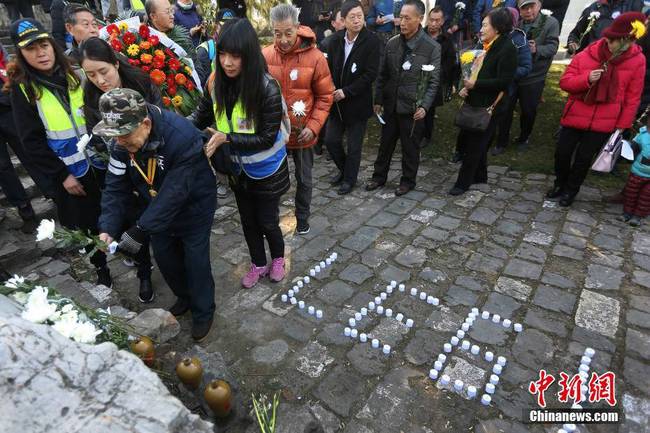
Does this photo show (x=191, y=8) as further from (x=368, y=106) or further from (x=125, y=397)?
(x=125, y=397)

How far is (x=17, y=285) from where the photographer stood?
2320 mm

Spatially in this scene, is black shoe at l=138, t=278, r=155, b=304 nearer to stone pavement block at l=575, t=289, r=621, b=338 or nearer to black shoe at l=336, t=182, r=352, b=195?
black shoe at l=336, t=182, r=352, b=195

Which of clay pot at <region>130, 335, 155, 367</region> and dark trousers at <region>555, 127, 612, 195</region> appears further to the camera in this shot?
dark trousers at <region>555, 127, 612, 195</region>

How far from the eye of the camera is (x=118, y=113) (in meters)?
2.58

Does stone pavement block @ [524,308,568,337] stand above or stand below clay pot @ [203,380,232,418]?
below

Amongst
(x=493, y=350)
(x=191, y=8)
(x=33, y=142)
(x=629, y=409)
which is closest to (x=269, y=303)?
(x=493, y=350)

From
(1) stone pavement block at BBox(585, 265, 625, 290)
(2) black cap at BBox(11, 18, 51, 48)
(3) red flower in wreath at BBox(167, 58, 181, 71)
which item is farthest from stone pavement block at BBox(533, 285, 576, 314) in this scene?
(2) black cap at BBox(11, 18, 51, 48)

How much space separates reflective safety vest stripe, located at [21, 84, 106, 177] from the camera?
144 inches

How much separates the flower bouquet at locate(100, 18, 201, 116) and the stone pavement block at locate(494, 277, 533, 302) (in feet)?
12.6

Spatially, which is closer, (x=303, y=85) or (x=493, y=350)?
(x=493, y=350)

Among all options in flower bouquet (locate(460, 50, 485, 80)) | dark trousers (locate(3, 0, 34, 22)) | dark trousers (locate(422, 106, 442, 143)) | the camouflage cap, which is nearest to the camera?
the camouflage cap

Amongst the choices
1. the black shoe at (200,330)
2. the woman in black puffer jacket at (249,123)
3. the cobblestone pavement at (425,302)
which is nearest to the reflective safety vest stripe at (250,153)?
the woman in black puffer jacket at (249,123)

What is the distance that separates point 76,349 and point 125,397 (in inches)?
13.2

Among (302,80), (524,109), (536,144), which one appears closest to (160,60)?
(302,80)
